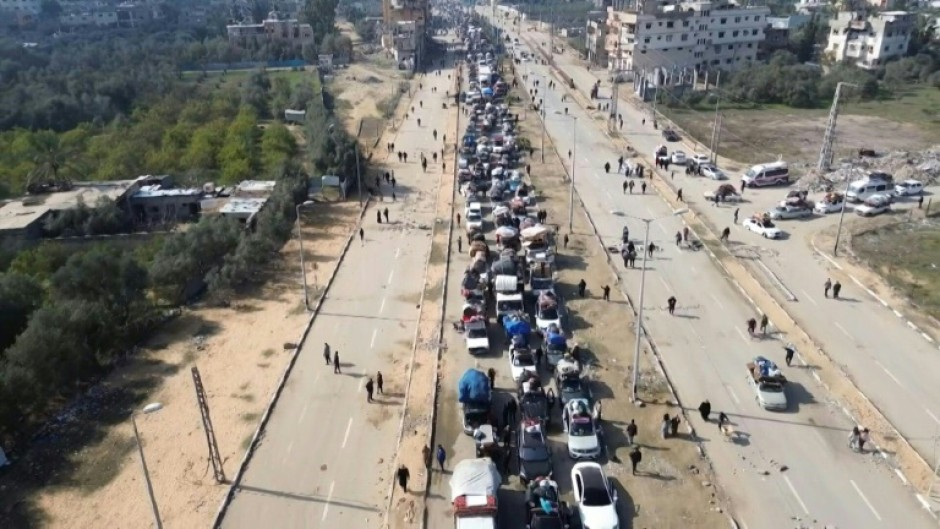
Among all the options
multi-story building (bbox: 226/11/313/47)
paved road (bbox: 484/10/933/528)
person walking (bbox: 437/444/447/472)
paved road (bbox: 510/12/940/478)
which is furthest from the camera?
multi-story building (bbox: 226/11/313/47)

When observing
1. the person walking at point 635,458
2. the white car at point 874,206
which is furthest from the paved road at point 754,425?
the white car at point 874,206

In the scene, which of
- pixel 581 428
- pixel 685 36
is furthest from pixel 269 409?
pixel 685 36

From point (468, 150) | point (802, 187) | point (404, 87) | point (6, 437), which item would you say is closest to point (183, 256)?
point (6, 437)

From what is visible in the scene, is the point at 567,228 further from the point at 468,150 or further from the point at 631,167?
the point at 468,150

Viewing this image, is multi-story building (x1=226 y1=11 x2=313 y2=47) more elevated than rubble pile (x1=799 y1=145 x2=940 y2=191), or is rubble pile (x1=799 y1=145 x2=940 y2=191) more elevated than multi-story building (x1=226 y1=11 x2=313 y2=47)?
multi-story building (x1=226 y1=11 x2=313 y2=47)

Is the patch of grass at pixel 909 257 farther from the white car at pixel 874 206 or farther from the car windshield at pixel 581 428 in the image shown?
the car windshield at pixel 581 428

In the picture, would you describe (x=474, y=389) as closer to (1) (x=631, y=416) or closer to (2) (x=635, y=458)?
(1) (x=631, y=416)

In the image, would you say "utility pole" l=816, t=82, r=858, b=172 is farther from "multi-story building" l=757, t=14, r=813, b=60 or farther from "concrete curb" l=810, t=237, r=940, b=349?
"multi-story building" l=757, t=14, r=813, b=60

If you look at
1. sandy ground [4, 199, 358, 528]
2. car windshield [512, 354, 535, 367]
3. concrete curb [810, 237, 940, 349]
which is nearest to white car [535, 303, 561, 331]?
car windshield [512, 354, 535, 367]
